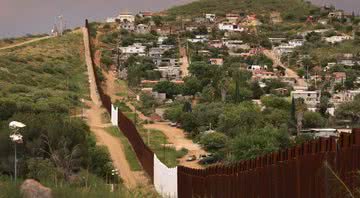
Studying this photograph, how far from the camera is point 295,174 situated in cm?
734

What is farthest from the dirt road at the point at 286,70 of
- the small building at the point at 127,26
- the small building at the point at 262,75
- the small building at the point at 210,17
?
the small building at the point at 210,17

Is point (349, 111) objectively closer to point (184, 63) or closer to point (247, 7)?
point (184, 63)

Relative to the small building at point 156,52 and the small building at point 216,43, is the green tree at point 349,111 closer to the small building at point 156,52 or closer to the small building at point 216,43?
the small building at point 156,52

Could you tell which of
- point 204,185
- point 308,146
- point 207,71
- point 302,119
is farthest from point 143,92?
point 308,146

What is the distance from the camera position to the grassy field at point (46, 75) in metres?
42.2

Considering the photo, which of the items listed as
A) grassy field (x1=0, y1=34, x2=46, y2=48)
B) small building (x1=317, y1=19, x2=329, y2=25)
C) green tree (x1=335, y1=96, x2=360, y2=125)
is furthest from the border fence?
small building (x1=317, y1=19, x2=329, y2=25)

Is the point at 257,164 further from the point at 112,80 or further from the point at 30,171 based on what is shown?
the point at 112,80

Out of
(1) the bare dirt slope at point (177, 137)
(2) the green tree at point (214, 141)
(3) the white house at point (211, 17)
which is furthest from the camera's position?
(3) the white house at point (211, 17)

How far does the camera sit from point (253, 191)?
9023 millimetres

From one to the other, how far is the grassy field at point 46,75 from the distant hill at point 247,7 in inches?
2563

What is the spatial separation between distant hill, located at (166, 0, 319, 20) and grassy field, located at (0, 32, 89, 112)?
6509cm

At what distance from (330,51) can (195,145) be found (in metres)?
62.8

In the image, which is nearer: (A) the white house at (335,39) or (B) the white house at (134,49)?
(B) the white house at (134,49)

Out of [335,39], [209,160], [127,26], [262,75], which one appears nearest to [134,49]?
[127,26]
